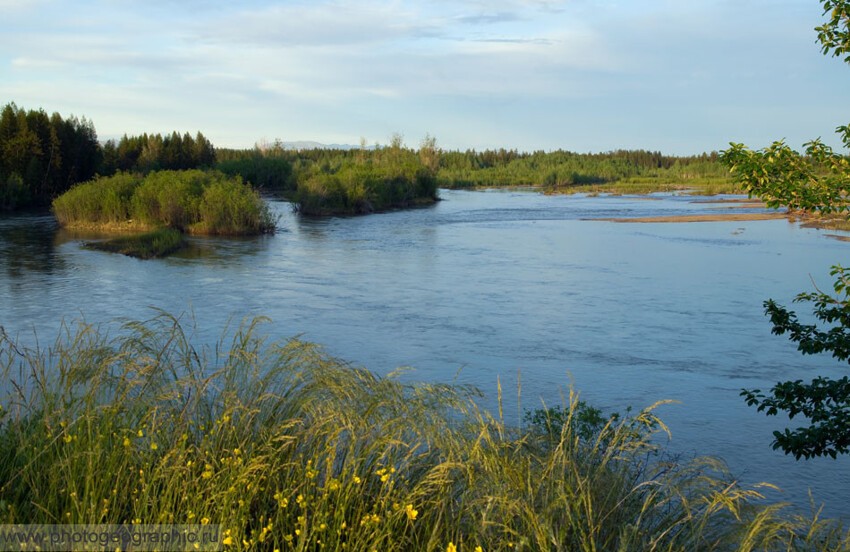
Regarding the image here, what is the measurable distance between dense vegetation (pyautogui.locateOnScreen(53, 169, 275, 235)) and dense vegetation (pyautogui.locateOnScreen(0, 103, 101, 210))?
34.9 feet

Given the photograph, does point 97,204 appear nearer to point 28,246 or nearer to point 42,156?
point 28,246

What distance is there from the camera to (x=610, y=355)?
1080cm

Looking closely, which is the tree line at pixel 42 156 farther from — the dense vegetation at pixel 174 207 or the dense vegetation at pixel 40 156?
the dense vegetation at pixel 174 207

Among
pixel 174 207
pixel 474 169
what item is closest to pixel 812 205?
pixel 174 207

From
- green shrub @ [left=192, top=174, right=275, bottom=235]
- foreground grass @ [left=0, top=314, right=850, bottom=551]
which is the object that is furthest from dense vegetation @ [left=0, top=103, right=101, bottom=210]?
foreground grass @ [left=0, top=314, right=850, bottom=551]

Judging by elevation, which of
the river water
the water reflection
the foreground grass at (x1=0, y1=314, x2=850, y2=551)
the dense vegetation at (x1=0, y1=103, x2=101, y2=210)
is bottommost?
the river water

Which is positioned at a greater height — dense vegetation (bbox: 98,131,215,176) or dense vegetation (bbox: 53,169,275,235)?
dense vegetation (bbox: 98,131,215,176)

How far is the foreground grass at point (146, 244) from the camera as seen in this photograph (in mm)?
21070

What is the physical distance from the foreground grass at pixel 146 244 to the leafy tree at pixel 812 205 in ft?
57.2

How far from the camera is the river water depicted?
8.84 metres

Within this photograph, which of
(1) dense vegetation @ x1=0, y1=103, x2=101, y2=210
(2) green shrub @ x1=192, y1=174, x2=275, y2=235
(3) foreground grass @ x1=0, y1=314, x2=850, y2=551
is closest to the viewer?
(3) foreground grass @ x1=0, y1=314, x2=850, y2=551

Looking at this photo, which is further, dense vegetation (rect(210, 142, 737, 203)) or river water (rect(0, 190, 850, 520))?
dense vegetation (rect(210, 142, 737, 203))

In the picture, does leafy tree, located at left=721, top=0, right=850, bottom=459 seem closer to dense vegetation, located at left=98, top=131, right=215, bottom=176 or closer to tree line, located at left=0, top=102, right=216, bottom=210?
tree line, located at left=0, top=102, right=216, bottom=210

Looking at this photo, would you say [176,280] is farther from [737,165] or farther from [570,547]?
[570,547]
